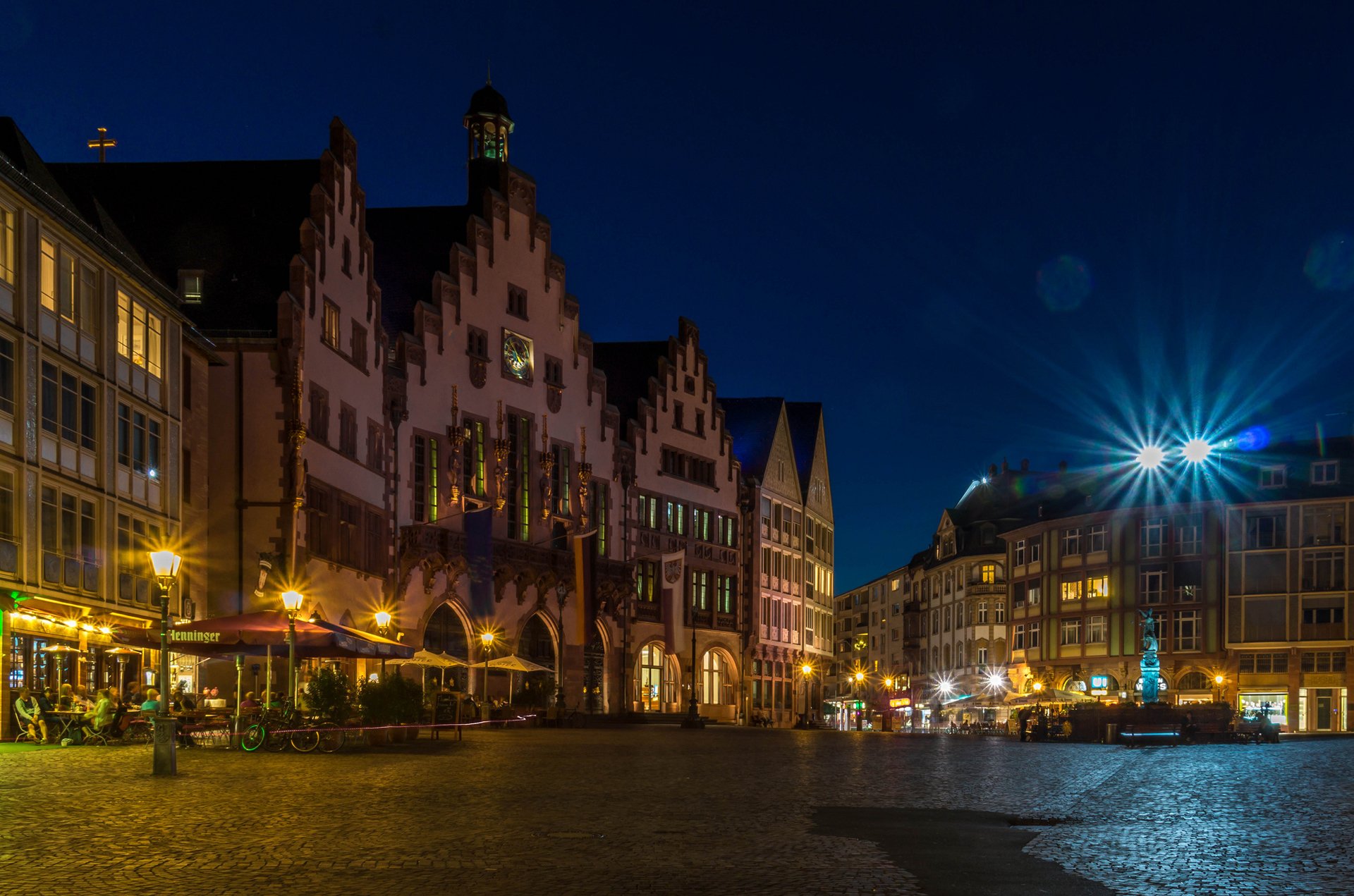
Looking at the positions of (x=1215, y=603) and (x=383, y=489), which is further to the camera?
(x=1215, y=603)

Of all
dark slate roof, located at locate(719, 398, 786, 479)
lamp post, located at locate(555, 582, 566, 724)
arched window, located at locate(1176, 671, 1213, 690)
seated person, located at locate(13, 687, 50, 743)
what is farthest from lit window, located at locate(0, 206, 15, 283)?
arched window, located at locate(1176, 671, 1213, 690)

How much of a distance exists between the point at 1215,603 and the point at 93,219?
222 ft

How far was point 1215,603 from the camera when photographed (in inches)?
3654

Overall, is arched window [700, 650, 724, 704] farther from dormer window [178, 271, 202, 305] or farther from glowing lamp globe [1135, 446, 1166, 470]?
dormer window [178, 271, 202, 305]

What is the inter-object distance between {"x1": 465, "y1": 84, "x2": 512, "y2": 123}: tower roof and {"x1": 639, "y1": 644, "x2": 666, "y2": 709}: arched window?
24.1 m

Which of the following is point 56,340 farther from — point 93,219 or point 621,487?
point 621,487

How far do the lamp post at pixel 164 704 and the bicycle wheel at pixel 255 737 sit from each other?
713cm

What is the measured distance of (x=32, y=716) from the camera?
34.1 meters

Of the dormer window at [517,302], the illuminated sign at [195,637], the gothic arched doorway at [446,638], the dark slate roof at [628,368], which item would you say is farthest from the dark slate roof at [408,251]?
the illuminated sign at [195,637]

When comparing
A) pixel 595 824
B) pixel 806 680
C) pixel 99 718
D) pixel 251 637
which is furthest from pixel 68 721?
pixel 806 680

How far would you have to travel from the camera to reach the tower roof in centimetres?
7119

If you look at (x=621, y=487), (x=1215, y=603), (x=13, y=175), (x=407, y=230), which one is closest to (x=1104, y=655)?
(x=1215, y=603)

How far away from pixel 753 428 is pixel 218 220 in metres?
46.9

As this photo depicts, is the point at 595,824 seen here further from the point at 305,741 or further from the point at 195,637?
the point at 195,637
